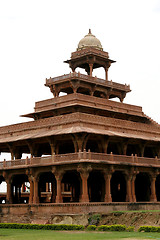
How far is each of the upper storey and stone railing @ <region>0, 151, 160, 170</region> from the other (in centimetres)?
1066

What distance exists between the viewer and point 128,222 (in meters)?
35.7

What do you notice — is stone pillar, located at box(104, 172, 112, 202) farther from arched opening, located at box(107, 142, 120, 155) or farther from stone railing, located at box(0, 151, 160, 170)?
arched opening, located at box(107, 142, 120, 155)

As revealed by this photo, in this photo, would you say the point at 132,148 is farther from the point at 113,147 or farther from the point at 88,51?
the point at 88,51

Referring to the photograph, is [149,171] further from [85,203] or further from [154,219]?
[154,219]

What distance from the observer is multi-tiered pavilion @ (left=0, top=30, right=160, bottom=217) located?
43.3m

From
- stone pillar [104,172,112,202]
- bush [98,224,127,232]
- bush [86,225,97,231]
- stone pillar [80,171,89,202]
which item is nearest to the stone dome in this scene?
stone pillar [104,172,112,202]

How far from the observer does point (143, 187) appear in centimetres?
5288

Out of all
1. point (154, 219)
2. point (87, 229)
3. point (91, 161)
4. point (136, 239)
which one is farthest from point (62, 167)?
point (136, 239)

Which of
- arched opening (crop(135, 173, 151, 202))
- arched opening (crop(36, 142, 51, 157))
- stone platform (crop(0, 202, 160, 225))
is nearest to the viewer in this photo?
stone platform (crop(0, 202, 160, 225))

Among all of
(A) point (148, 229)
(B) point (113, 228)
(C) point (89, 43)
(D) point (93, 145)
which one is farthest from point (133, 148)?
(A) point (148, 229)

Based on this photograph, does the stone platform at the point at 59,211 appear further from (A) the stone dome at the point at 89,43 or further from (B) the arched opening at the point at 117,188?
(A) the stone dome at the point at 89,43

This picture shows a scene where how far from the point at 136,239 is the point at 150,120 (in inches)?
1320

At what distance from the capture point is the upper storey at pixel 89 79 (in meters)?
52.9

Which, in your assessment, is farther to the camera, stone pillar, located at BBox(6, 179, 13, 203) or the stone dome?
the stone dome
